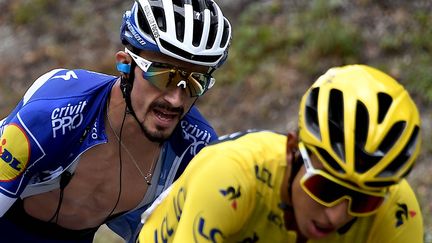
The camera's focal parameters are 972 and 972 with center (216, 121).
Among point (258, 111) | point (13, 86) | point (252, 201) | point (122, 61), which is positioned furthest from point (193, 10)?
point (13, 86)

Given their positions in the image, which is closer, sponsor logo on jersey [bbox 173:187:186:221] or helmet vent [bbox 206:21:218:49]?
sponsor logo on jersey [bbox 173:187:186:221]

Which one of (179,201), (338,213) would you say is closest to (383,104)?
(338,213)

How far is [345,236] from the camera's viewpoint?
3.33 meters

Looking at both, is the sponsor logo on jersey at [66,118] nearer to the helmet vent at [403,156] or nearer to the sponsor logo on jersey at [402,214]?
the sponsor logo on jersey at [402,214]

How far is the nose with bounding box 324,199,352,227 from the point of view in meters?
3.04

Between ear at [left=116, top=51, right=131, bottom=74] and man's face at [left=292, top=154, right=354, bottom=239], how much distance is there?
5.52ft

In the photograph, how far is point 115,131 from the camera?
4758 mm

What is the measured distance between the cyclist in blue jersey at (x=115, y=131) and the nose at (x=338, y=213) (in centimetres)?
134

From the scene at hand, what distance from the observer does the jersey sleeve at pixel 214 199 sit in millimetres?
3168

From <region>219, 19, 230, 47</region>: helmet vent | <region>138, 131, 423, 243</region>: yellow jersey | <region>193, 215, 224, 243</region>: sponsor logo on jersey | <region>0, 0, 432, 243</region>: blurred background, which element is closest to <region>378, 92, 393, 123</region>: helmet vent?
<region>138, 131, 423, 243</region>: yellow jersey

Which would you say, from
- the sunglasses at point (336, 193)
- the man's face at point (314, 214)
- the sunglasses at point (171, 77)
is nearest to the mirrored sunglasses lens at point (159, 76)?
the sunglasses at point (171, 77)

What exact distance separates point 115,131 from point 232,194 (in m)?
1.67

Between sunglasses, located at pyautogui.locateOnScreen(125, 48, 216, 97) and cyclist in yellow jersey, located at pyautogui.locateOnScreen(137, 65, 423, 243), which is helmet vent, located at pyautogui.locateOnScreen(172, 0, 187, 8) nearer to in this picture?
sunglasses, located at pyautogui.locateOnScreen(125, 48, 216, 97)

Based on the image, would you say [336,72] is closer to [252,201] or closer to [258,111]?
[252,201]
